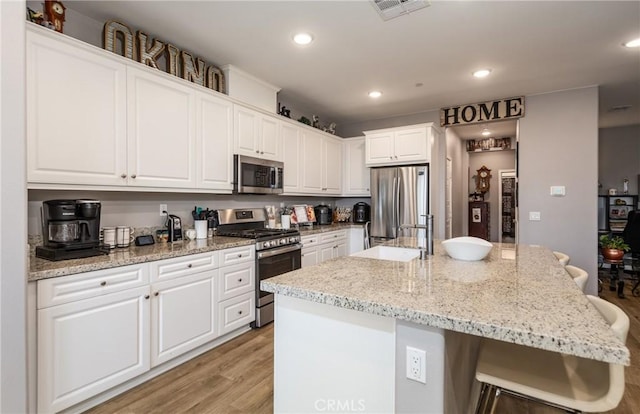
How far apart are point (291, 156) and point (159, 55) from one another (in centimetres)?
182

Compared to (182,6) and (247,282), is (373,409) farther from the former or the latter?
(182,6)

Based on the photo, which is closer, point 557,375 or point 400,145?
point 557,375

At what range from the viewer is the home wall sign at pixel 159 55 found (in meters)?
2.34

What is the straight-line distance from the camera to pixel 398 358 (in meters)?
1.11

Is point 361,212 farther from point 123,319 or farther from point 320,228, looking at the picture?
point 123,319

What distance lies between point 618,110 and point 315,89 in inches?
189

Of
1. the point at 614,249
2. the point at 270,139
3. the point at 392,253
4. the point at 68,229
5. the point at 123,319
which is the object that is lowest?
the point at 123,319

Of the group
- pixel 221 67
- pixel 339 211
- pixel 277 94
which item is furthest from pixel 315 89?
pixel 339 211

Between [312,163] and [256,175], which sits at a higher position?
[312,163]

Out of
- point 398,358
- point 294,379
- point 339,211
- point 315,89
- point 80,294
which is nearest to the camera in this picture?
point 398,358

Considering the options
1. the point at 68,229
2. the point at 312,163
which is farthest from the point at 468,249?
the point at 312,163

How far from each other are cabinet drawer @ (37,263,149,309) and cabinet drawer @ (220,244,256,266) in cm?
68

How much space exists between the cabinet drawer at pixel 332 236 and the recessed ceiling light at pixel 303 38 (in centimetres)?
226

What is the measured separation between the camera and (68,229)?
6.40ft
